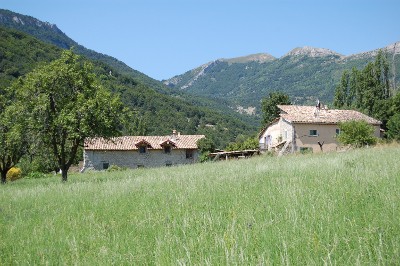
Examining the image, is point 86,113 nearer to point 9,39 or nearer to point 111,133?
point 111,133

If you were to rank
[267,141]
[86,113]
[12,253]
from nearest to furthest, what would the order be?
[12,253]
[86,113]
[267,141]

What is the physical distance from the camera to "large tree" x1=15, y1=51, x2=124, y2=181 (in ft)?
60.8

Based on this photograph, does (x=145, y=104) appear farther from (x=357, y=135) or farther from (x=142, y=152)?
(x=357, y=135)

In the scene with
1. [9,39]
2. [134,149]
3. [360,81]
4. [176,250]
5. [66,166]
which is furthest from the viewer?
[9,39]

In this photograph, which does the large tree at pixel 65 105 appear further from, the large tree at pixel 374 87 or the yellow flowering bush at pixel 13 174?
the large tree at pixel 374 87

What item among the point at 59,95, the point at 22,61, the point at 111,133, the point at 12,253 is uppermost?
the point at 22,61

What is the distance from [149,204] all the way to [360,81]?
197 ft

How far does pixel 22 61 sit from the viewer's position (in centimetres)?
9444

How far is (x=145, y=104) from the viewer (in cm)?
Answer: 11850

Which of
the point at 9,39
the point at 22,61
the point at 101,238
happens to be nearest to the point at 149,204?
the point at 101,238

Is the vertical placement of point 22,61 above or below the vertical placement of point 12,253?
above

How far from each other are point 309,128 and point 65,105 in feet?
102

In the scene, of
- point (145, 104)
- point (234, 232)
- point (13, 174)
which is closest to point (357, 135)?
point (234, 232)

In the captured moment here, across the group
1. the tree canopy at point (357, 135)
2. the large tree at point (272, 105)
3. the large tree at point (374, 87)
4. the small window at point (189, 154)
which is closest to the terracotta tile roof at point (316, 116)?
the tree canopy at point (357, 135)
